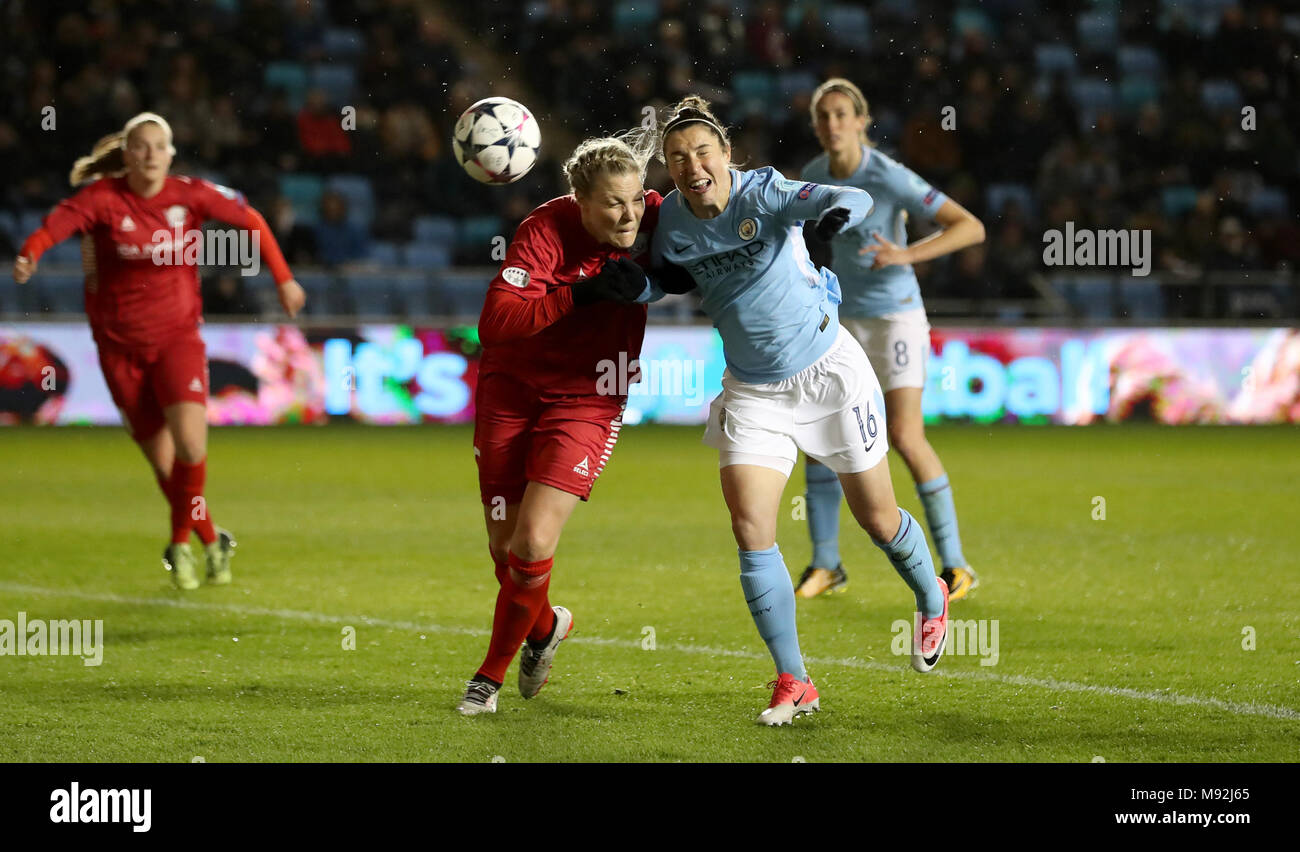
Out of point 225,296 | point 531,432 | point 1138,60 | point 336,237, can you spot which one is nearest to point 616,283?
point 531,432

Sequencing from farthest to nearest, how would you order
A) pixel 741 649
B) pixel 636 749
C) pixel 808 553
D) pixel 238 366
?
1. pixel 238 366
2. pixel 808 553
3. pixel 741 649
4. pixel 636 749

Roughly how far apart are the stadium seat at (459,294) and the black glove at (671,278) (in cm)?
1080

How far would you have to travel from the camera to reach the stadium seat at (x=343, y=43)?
62.1ft

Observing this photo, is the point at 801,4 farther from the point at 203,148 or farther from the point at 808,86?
the point at 203,148

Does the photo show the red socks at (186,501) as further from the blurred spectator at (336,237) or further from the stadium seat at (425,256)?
the stadium seat at (425,256)

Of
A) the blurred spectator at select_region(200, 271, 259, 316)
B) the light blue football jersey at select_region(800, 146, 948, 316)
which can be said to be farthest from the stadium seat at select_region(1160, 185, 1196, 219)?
the light blue football jersey at select_region(800, 146, 948, 316)

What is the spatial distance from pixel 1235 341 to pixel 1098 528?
6.91 m

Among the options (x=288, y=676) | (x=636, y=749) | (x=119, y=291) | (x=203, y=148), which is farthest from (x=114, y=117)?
(x=636, y=749)

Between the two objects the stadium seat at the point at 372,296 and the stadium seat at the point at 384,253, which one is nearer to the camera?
the stadium seat at the point at 372,296

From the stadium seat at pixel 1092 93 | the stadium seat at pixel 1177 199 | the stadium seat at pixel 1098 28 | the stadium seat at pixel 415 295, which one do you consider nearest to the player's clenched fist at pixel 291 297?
the stadium seat at pixel 415 295

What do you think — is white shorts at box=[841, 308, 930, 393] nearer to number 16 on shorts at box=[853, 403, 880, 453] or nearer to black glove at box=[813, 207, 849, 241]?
number 16 on shorts at box=[853, 403, 880, 453]

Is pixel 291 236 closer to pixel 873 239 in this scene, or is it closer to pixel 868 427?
pixel 873 239

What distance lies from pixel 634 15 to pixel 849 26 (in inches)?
106

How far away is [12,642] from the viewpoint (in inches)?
239
